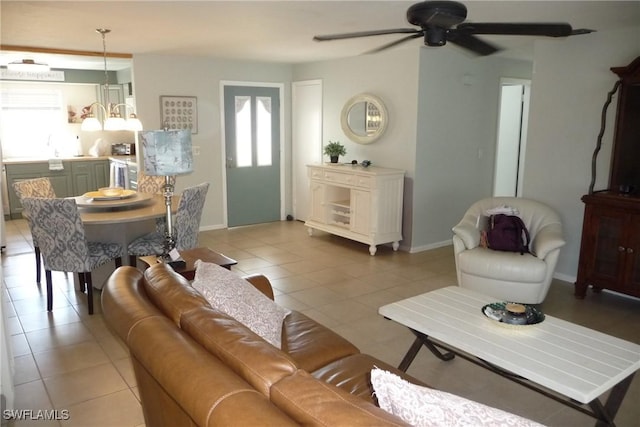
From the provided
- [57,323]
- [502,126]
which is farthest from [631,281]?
[57,323]

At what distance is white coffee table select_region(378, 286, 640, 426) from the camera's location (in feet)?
6.55

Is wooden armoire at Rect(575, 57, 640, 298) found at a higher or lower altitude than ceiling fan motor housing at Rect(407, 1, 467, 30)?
lower

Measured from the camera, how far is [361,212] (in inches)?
221

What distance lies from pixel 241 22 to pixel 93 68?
527 cm

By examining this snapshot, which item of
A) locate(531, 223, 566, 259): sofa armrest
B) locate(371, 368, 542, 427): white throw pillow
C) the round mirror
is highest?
the round mirror

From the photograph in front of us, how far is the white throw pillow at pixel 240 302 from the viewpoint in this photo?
2115 mm

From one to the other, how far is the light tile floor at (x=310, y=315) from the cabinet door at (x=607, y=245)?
0.84 feet

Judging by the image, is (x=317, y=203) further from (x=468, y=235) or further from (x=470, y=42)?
(x=470, y=42)

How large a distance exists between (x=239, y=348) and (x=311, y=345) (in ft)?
2.79

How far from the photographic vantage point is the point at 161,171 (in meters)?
2.81

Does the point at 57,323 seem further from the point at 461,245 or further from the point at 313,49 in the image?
the point at 313,49

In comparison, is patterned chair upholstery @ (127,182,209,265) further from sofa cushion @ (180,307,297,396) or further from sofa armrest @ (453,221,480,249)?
sofa cushion @ (180,307,297,396)

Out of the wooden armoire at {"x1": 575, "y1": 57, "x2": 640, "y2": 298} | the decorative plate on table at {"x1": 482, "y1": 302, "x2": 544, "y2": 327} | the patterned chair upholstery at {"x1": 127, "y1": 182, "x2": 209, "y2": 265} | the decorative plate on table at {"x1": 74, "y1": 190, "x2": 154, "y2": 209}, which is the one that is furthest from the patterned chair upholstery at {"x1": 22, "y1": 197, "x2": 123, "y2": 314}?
the wooden armoire at {"x1": 575, "y1": 57, "x2": 640, "y2": 298}

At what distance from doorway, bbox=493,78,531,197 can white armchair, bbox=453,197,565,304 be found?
248 centimetres
